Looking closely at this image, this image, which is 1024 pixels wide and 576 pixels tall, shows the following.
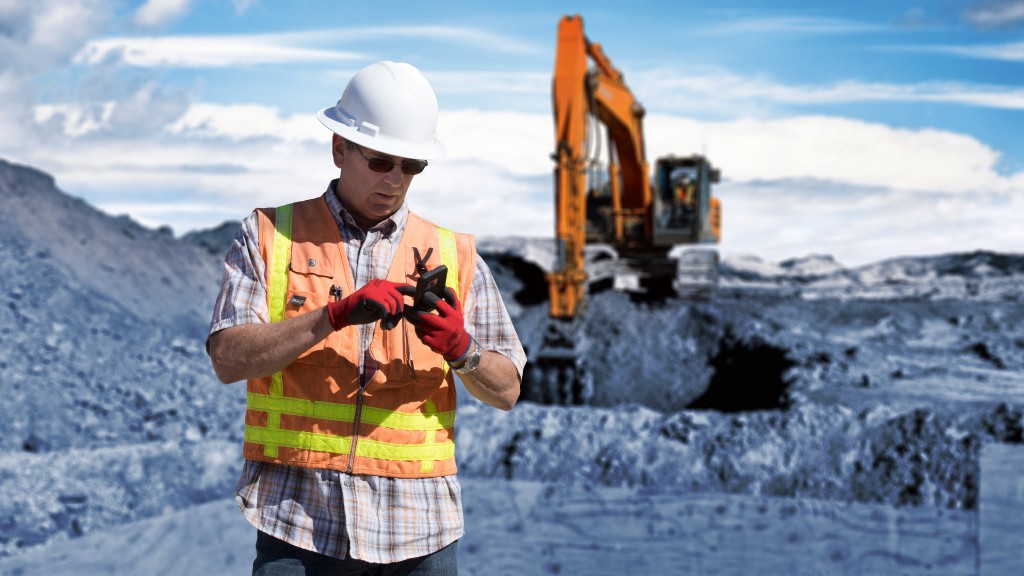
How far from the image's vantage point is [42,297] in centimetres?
1034

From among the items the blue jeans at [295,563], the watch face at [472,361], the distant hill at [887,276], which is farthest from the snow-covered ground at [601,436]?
the distant hill at [887,276]

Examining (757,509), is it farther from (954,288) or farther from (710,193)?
(954,288)

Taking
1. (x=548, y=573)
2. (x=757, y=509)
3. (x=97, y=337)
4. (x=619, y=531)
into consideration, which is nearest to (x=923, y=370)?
(x=757, y=509)

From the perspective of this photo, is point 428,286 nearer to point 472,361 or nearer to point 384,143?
point 472,361

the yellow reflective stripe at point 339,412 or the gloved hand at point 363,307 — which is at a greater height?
the gloved hand at point 363,307

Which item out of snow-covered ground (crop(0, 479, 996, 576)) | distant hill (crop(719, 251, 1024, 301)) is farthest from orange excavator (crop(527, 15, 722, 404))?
distant hill (crop(719, 251, 1024, 301))

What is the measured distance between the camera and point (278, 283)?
2070 mm

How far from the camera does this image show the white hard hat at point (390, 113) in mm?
2078

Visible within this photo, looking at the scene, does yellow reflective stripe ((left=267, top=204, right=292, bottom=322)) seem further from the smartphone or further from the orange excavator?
the orange excavator

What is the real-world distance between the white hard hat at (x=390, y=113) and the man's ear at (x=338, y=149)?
0.03 metres

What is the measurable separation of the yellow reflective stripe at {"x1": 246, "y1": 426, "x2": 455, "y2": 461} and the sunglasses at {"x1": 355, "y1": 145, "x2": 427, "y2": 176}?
0.55m

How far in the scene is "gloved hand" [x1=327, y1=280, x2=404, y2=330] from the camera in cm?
188

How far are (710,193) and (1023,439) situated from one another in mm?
6106

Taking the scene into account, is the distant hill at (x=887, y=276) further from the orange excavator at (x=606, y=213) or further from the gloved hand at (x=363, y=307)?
the gloved hand at (x=363, y=307)
